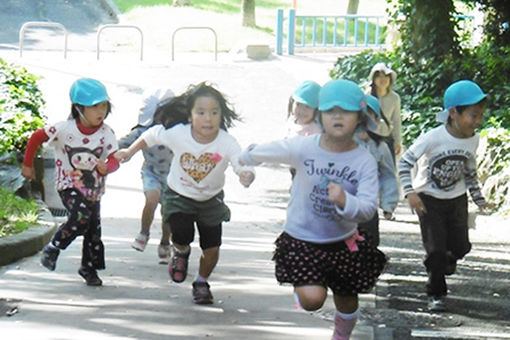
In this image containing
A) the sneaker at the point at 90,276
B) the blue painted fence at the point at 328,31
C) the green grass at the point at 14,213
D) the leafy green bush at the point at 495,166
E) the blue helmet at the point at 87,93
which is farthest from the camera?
the blue painted fence at the point at 328,31

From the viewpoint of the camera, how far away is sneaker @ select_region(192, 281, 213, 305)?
292 inches

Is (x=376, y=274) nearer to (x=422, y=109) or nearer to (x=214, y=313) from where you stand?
(x=214, y=313)

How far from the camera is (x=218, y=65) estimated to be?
83.8ft

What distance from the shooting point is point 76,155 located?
25.4ft

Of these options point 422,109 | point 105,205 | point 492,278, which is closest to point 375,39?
point 422,109

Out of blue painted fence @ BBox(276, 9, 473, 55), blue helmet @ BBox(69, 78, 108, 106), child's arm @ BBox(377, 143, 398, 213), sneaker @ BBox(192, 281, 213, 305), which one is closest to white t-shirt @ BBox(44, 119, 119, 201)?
blue helmet @ BBox(69, 78, 108, 106)

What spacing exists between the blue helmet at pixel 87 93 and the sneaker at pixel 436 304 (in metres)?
2.67

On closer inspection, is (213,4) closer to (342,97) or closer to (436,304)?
(436,304)

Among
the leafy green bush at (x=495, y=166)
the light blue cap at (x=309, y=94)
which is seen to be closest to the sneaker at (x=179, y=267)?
the light blue cap at (x=309, y=94)

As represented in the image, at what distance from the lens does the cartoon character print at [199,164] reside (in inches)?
287

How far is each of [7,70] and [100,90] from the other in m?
8.14

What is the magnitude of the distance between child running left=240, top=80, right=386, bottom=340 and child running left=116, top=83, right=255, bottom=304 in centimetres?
119

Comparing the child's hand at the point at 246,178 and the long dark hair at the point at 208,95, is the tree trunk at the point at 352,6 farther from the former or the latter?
the child's hand at the point at 246,178

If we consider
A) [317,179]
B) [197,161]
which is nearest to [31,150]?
[197,161]
